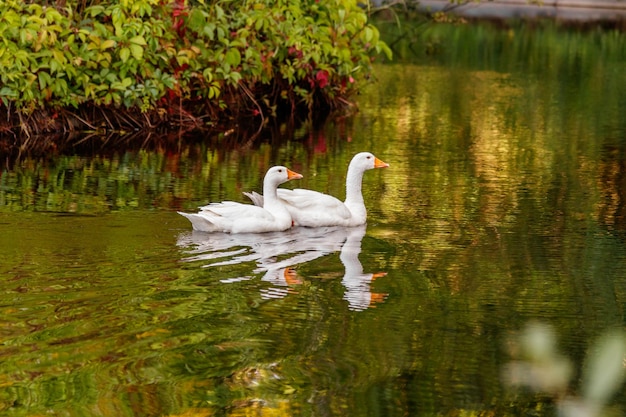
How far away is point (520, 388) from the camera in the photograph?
632cm

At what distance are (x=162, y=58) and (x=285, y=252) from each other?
798 cm

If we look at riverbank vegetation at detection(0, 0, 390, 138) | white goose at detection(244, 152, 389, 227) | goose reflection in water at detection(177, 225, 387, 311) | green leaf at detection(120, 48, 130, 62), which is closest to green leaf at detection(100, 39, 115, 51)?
riverbank vegetation at detection(0, 0, 390, 138)

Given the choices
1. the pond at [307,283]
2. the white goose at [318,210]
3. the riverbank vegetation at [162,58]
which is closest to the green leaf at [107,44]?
the riverbank vegetation at [162,58]

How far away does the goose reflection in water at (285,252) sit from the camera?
27.1 feet

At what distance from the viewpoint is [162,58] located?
1678 centimetres

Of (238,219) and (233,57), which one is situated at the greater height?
(233,57)

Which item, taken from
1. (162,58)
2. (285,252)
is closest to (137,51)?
(162,58)

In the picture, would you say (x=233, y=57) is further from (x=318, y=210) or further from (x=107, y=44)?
(x=318, y=210)

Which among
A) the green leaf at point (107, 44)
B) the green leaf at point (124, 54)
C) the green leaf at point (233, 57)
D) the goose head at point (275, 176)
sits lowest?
the goose head at point (275, 176)

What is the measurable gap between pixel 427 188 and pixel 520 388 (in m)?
6.50

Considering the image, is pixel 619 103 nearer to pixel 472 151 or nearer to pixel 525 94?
pixel 525 94

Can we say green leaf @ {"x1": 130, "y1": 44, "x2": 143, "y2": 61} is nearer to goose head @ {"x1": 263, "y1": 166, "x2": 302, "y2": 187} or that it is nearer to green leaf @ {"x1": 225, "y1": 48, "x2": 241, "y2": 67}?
green leaf @ {"x1": 225, "y1": 48, "x2": 241, "y2": 67}

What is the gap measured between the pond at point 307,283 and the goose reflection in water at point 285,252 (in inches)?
1.1

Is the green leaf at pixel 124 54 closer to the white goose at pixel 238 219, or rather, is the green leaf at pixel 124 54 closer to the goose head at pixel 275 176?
the goose head at pixel 275 176
